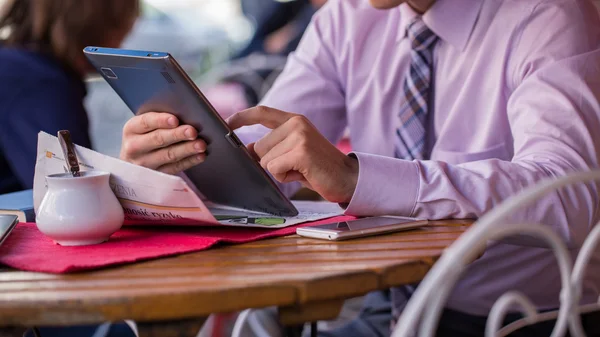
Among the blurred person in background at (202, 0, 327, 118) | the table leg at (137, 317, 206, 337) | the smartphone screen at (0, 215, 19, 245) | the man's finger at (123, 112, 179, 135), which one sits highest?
the smartphone screen at (0, 215, 19, 245)

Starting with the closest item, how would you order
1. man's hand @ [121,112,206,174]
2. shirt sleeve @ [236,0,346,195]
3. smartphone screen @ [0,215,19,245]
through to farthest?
smartphone screen @ [0,215,19,245] → man's hand @ [121,112,206,174] → shirt sleeve @ [236,0,346,195]

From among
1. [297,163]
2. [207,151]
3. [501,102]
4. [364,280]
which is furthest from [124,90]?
[501,102]

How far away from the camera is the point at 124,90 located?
4.14ft

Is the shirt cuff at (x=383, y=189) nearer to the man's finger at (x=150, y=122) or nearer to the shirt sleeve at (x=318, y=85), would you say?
the man's finger at (x=150, y=122)

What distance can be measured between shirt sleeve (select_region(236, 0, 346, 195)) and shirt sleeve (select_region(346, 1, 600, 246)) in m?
0.55

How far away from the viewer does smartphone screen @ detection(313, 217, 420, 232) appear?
40.4 inches

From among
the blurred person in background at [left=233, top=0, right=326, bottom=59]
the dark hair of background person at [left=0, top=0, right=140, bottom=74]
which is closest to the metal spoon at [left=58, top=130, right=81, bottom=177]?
the dark hair of background person at [left=0, top=0, right=140, bottom=74]

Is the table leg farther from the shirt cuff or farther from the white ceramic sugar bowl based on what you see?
the shirt cuff

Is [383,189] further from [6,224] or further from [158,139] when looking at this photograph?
[6,224]

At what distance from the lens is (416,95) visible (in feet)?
5.20

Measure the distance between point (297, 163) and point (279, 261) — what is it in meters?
0.27

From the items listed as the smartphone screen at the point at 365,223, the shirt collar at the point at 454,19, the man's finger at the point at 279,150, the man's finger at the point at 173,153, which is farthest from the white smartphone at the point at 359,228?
the shirt collar at the point at 454,19

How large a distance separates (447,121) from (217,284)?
95 centimetres

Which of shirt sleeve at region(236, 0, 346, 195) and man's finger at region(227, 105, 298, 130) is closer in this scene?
man's finger at region(227, 105, 298, 130)
